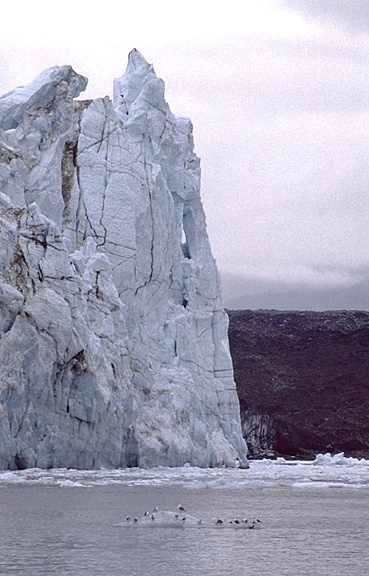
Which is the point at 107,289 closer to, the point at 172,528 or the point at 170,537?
the point at 172,528

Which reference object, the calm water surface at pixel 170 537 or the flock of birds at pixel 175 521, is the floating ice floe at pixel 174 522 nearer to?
the flock of birds at pixel 175 521

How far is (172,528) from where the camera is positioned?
16562 millimetres

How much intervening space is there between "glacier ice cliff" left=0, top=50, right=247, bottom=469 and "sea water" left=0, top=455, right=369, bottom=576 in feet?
6.86

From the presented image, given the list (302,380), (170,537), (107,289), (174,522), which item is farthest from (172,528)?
(302,380)

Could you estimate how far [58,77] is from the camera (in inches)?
1347

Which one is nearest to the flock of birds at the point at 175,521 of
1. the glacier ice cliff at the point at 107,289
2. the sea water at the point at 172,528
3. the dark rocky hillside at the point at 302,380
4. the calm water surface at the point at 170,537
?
the sea water at the point at 172,528

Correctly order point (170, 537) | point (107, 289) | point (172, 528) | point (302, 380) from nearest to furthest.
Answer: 1. point (170, 537)
2. point (172, 528)
3. point (107, 289)
4. point (302, 380)

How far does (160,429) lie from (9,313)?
7099mm

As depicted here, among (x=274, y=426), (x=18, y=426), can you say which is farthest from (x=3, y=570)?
(x=274, y=426)

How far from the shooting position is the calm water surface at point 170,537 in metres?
12.3

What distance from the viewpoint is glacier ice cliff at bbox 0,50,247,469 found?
27.9 meters

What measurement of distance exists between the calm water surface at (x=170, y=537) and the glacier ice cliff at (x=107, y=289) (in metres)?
5.26

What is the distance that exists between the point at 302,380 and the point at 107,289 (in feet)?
144

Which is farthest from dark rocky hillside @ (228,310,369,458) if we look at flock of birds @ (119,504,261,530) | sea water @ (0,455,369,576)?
flock of birds @ (119,504,261,530)
